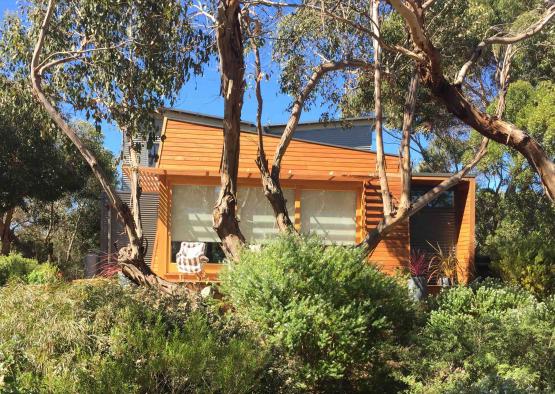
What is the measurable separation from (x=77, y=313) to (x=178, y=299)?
100 centimetres

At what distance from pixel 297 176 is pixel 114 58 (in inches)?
213

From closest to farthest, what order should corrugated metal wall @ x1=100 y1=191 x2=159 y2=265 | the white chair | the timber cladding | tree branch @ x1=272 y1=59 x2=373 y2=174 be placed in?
tree branch @ x1=272 y1=59 x2=373 y2=174 < the white chair < the timber cladding < corrugated metal wall @ x1=100 y1=191 x2=159 y2=265

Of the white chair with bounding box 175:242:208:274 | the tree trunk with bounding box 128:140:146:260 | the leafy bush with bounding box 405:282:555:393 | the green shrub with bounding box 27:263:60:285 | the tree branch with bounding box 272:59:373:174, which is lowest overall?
the leafy bush with bounding box 405:282:555:393

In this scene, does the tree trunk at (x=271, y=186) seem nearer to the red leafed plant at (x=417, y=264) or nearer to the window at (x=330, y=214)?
the red leafed plant at (x=417, y=264)

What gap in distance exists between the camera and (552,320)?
5.80 metres

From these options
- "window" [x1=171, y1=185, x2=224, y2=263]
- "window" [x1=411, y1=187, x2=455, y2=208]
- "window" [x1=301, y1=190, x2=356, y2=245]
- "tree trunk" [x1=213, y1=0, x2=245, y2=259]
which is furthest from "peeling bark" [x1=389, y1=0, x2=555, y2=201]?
"window" [x1=411, y1=187, x2=455, y2=208]

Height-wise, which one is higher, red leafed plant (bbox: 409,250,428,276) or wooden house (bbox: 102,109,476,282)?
wooden house (bbox: 102,109,476,282)

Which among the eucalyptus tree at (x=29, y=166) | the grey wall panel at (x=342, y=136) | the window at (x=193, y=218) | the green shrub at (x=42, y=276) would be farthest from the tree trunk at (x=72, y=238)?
the window at (x=193, y=218)

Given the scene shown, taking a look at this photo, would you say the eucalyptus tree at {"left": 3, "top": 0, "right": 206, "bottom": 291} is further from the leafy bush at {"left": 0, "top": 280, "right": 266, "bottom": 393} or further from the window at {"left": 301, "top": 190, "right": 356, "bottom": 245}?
the window at {"left": 301, "top": 190, "right": 356, "bottom": 245}

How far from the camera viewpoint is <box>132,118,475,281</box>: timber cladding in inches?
509

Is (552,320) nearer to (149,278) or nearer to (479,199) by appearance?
(149,278)

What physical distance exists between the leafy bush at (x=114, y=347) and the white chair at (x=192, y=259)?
699cm

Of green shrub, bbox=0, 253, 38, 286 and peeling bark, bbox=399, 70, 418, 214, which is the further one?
green shrub, bbox=0, 253, 38, 286

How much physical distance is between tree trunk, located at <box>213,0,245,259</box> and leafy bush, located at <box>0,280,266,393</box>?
9.46ft
